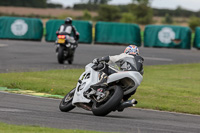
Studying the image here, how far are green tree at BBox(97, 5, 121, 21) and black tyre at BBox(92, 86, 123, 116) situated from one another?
269 feet

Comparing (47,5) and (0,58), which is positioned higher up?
(0,58)

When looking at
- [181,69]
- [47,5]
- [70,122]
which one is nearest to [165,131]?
[70,122]

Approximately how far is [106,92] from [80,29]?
26.0 meters

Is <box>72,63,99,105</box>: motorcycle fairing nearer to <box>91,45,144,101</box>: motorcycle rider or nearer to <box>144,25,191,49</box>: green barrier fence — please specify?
<box>91,45,144,101</box>: motorcycle rider

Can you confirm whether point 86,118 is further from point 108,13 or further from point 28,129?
point 108,13

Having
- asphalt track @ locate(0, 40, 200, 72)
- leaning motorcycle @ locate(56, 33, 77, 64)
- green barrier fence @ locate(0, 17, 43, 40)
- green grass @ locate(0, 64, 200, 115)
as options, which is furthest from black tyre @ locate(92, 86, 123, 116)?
green barrier fence @ locate(0, 17, 43, 40)

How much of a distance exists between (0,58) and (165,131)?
51.6 feet

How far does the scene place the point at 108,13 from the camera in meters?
91.7

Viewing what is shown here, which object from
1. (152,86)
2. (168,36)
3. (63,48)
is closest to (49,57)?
(63,48)

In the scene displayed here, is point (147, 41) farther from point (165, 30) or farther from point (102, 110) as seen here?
point (102, 110)

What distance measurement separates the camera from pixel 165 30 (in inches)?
1344

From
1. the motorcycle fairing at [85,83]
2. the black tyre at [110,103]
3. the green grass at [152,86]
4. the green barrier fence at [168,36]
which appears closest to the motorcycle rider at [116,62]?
the motorcycle fairing at [85,83]

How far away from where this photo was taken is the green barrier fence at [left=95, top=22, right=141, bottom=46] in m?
34.6

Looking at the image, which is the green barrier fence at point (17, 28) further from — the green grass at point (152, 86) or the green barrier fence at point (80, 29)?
the green grass at point (152, 86)
